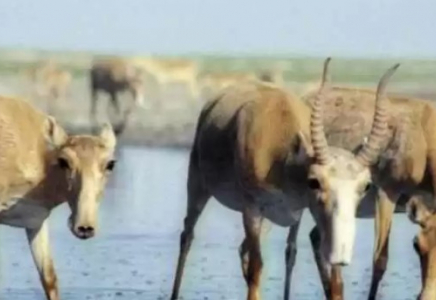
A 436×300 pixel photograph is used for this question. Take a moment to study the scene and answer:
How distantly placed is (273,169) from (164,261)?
3.58m

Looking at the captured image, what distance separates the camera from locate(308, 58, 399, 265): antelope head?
12.1m

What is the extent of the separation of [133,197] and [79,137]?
8427 mm

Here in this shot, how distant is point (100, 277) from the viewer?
15.6m

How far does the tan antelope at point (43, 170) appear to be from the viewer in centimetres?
1305

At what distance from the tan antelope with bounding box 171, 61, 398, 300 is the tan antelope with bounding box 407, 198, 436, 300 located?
50cm

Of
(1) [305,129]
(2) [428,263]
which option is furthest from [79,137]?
(2) [428,263]

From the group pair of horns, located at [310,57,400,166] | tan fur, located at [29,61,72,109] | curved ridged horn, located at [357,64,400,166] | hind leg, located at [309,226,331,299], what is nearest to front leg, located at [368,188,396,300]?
hind leg, located at [309,226,331,299]

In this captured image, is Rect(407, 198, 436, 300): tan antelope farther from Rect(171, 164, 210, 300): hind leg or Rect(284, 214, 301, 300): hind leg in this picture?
Rect(171, 164, 210, 300): hind leg

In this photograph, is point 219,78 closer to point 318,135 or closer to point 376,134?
point 376,134

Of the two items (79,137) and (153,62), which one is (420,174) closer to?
(79,137)

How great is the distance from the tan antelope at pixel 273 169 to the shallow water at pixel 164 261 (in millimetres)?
475

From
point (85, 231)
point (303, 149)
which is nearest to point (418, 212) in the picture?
point (303, 149)

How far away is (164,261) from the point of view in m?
16.8

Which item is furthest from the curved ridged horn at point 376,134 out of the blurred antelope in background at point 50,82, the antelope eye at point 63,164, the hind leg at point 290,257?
the blurred antelope in background at point 50,82
